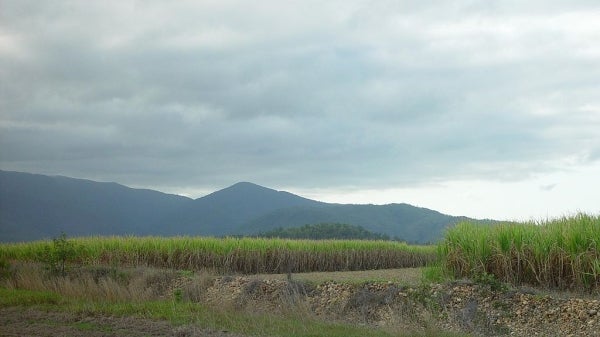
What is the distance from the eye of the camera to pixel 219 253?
29688 millimetres

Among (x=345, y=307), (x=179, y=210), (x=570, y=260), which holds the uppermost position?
(x=179, y=210)

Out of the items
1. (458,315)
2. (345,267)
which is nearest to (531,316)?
(458,315)

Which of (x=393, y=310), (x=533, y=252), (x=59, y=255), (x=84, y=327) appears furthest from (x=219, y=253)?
(x=533, y=252)

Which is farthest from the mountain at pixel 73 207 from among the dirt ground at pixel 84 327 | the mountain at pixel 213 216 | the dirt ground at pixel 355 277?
the dirt ground at pixel 84 327

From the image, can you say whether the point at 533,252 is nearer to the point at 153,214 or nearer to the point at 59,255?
the point at 59,255

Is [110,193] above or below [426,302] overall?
above

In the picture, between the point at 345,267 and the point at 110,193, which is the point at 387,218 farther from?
the point at 345,267

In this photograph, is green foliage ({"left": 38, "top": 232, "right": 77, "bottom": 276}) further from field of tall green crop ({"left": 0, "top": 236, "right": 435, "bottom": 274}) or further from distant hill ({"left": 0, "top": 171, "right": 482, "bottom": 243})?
distant hill ({"left": 0, "top": 171, "right": 482, "bottom": 243})

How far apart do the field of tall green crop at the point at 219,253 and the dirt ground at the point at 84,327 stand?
1195cm

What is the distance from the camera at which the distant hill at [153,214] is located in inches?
5458

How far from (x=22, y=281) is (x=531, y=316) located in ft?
54.3

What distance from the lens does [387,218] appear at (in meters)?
143

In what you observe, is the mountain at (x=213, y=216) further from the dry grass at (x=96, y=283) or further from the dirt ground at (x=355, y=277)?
the dirt ground at (x=355, y=277)

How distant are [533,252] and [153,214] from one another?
171713 millimetres
